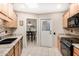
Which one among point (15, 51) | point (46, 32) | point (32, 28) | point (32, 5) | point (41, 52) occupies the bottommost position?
point (41, 52)

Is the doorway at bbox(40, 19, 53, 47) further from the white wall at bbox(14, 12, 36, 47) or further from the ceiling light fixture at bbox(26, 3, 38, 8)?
the ceiling light fixture at bbox(26, 3, 38, 8)

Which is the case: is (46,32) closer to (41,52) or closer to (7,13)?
(41,52)

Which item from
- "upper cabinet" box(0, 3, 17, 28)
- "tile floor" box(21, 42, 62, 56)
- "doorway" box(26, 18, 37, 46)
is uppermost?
"upper cabinet" box(0, 3, 17, 28)

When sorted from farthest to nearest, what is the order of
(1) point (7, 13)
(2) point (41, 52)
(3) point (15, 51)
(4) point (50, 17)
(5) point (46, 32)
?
(5) point (46, 32), (4) point (50, 17), (2) point (41, 52), (3) point (15, 51), (1) point (7, 13)

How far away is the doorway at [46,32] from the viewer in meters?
5.77

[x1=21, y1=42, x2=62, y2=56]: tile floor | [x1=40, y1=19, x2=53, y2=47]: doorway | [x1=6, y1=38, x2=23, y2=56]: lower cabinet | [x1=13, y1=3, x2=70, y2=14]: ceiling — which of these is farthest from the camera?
[x1=40, y1=19, x2=53, y2=47]: doorway

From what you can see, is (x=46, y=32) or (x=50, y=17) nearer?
(x=50, y=17)

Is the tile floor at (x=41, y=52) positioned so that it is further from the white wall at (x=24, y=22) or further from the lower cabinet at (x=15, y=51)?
the lower cabinet at (x=15, y=51)

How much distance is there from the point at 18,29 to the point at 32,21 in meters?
0.88

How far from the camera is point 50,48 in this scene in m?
5.60

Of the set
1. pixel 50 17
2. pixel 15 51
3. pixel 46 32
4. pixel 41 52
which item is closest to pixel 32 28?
pixel 46 32

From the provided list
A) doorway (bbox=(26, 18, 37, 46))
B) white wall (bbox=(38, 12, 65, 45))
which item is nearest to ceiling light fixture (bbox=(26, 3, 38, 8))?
white wall (bbox=(38, 12, 65, 45))

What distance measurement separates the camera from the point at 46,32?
607 cm

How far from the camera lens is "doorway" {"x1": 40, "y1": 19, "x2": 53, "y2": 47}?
577 centimetres
